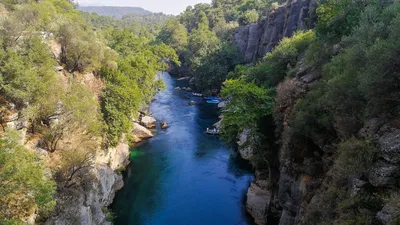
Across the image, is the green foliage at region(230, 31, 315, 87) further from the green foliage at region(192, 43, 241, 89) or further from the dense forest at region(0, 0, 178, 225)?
the green foliage at region(192, 43, 241, 89)

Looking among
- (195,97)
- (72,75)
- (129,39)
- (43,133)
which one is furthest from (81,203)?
(195,97)

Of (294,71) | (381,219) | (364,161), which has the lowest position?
(381,219)

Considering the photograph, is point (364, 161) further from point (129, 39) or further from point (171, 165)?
point (129, 39)

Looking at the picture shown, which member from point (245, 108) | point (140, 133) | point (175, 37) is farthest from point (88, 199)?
point (175, 37)

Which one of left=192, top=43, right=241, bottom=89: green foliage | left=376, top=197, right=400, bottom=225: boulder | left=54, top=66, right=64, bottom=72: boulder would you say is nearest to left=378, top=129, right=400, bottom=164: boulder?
left=376, top=197, right=400, bottom=225: boulder

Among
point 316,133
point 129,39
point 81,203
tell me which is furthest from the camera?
point 129,39

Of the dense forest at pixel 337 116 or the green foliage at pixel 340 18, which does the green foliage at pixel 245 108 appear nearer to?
the dense forest at pixel 337 116
